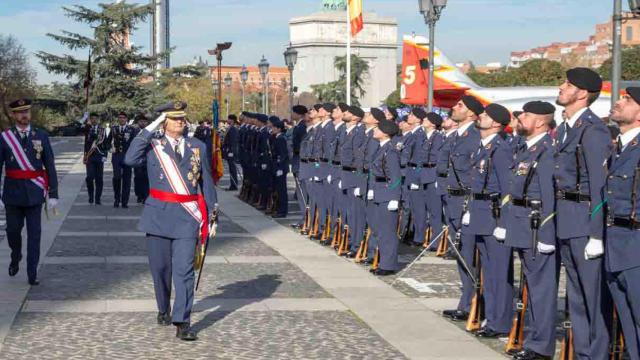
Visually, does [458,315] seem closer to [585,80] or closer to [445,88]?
[585,80]

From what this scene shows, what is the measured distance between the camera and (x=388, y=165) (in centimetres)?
1336

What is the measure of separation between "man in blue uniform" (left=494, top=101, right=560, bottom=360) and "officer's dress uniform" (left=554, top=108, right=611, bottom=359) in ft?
1.14

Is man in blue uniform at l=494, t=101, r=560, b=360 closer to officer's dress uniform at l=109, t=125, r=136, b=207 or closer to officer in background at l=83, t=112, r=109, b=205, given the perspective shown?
officer's dress uniform at l=109, t=125, r=136, b=207

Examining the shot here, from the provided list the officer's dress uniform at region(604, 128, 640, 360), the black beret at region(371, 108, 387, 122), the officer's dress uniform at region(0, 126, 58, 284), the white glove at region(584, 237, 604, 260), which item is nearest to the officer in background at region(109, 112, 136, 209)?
the black beret at region(371, 108, 387, 122)

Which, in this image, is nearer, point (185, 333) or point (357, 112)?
point (185, 333)

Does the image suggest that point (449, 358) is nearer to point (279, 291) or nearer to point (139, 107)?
point (279, 291)

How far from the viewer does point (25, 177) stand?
39.2 feet

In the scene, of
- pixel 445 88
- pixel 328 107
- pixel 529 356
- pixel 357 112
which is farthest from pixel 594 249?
pixel 445 88

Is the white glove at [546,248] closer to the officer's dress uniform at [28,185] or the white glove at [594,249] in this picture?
the white glove at [594,249]

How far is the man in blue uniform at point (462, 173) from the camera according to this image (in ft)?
33.2

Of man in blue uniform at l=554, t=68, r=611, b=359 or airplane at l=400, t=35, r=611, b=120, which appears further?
airplane at l=400, t=35, r=611, b=120

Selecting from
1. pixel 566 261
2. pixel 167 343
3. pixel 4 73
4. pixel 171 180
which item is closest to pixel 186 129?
pixel 171 180

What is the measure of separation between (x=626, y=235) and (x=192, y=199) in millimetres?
3850

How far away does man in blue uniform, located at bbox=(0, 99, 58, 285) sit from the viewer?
11875mm
